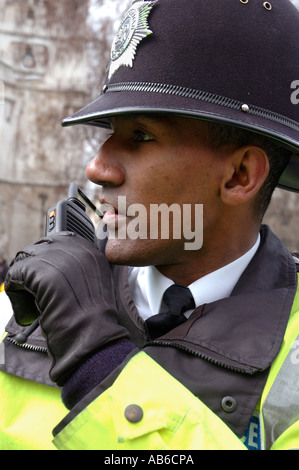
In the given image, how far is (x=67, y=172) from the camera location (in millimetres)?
15078

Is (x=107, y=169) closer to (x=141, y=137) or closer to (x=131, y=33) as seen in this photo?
(x=141, y=137)

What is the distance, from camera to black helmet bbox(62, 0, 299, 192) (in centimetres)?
159

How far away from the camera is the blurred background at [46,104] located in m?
14.0

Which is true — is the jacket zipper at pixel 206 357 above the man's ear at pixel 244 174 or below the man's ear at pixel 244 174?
below

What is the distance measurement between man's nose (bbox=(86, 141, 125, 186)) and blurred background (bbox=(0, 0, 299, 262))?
442 inches

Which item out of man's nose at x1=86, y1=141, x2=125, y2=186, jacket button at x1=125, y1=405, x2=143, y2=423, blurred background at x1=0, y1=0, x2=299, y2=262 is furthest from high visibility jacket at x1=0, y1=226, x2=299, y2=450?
blurred background at x1=0, y1=0, x2=299, y2=262

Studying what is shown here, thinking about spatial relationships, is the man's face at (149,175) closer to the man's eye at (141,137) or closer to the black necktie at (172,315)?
the man's eye at (141,137)

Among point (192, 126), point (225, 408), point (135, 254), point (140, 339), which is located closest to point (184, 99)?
point (192, 126)

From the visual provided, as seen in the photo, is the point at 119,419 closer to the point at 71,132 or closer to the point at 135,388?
the point at 135,388

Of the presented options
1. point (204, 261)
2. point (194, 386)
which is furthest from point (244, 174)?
point (194, 386)

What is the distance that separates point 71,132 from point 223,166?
512 inches

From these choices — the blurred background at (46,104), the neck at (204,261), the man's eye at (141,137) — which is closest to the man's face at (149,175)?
the man's eye at (141,137)

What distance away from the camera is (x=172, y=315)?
66.1 inches

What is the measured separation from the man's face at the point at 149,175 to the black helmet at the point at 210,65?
0.08m
